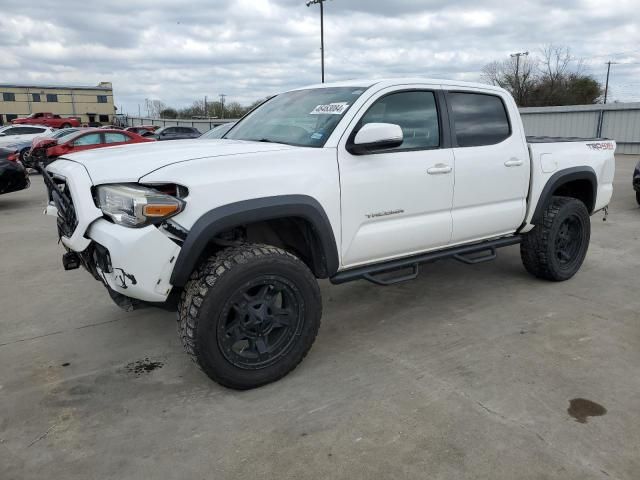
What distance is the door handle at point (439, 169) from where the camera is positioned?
3725mm

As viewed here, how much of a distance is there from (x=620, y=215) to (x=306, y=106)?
Answer: 7058 mm

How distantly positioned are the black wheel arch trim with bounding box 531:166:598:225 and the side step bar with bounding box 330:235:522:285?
0.29 metres

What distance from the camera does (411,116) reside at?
12.6 feet

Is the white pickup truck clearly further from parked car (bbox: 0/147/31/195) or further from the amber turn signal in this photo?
parked car (bbox: 0/147/31/195)

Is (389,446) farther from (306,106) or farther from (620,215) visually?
(620,215)

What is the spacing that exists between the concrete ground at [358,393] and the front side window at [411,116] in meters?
1.43

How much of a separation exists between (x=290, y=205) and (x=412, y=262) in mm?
1228

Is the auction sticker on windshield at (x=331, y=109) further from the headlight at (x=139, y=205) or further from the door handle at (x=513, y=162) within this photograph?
the door handle at (x=513, y=162)

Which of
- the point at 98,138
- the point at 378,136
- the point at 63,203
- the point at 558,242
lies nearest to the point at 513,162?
the point at 558,242

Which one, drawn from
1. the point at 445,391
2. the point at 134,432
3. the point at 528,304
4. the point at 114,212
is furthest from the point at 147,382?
the point at 528,304

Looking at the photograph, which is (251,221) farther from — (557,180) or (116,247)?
(557,180)

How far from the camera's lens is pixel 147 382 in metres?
3.26

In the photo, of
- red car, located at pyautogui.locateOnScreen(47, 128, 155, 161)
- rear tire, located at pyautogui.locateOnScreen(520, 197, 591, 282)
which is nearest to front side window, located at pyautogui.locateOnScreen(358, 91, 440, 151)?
rear tire, located at pyautogui.locateOnScreen(520, 197, 591, 282)

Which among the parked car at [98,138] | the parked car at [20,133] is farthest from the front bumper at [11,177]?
the parked car at [20,133]
